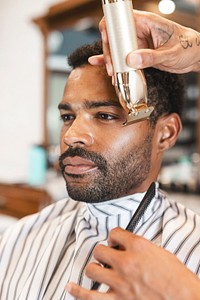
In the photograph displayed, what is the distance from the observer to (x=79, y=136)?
3.29 feet

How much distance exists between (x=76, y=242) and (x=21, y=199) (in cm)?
167

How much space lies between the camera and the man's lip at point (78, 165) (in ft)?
3.35

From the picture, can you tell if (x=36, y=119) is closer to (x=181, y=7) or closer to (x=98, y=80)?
(x=181, y=7)

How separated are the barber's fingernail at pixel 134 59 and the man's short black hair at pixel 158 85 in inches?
13.0

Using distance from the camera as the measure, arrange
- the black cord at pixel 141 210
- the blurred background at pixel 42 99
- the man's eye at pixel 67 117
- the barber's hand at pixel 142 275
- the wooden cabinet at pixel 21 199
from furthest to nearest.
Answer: the wooden cabinet at pixel 21 199
the blurred background at pixel 42 99
the man's eye at pixel 67 117
the black cord at pixel 141 210
the barber's hand at pixel 142 275

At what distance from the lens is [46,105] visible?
304 centimetres

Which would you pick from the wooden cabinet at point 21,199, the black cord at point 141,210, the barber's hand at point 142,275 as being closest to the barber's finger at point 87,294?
the barber's hand at point 142,275

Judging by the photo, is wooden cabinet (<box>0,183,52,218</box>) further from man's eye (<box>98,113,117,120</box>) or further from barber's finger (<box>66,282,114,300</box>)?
barber's finger (<box>66,282,114,300</box>)

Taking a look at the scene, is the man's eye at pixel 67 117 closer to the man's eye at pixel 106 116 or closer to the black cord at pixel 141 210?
the man's eye at pixel 106 116

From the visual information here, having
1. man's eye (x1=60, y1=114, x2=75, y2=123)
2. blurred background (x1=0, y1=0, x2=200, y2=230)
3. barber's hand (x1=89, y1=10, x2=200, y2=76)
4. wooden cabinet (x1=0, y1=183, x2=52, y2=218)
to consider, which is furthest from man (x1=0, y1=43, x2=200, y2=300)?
wooden cabinet (x1=0, y1=183, x2=52, y2=218)

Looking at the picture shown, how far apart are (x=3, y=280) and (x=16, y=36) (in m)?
2.42

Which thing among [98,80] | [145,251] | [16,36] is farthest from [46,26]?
[145,251]

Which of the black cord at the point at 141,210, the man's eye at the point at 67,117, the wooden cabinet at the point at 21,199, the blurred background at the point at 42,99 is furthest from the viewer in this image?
the wooden cabinet at the point at 21,199

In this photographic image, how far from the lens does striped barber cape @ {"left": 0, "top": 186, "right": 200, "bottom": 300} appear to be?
1.01m
